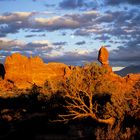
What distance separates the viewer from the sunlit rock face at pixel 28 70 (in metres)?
108

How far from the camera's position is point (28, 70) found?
368ft

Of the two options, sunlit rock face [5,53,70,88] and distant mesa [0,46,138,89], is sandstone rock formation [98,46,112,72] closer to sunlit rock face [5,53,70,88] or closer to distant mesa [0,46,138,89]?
distant mesa [0,46,138,89]

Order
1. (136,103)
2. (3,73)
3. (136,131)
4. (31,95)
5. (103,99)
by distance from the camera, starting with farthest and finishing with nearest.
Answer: (3,73) < (31,95) < (103,99) < (136,103) < (136,131)

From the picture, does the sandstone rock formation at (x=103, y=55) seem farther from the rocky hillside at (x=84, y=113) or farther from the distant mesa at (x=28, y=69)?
the rocky hillside at (x=84, y=113)

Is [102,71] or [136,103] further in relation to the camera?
[102,71]

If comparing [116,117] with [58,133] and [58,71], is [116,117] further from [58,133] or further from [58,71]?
[58,71]

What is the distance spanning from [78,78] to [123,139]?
6.21 metres

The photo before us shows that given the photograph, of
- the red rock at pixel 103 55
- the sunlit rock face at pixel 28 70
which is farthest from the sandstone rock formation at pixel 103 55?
the sunlit rock face at pixel 28 70

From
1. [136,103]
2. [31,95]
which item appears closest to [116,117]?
[136,103]

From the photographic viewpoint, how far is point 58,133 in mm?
22391

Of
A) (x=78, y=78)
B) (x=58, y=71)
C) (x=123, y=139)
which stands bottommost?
(x=58, y=71)

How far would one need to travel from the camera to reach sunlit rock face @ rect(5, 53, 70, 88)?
10769 cm

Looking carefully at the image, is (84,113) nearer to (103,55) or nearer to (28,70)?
(103,55)

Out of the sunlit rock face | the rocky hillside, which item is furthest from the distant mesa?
the rocky hillside
